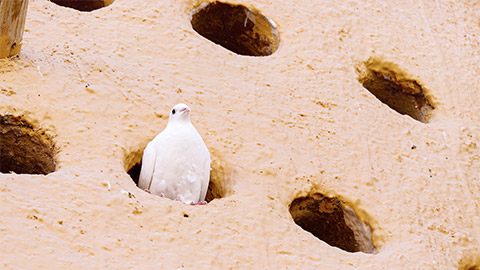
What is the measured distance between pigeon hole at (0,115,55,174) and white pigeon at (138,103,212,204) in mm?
453

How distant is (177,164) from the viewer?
3305 millimetres

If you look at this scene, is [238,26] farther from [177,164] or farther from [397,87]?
[177,164]

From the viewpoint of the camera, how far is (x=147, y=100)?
12.0ft

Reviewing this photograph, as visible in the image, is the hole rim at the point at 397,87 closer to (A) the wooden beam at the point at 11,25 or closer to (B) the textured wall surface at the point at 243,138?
(B) the textured wall surface at the point at 243,138

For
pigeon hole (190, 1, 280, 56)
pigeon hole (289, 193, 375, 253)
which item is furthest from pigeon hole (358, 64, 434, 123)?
pigeon hole (289, 193, 375, 253)

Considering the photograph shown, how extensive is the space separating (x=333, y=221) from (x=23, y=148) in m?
1.65

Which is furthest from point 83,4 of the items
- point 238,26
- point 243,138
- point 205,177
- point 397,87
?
point 397,87

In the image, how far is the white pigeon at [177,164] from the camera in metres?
3.30

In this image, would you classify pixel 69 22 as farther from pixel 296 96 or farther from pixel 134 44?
pixel 296 96

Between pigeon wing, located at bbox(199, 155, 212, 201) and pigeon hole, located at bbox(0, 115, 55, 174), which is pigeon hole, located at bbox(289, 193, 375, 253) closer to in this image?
pigeon wing, located at bbox(199, 155, 212, 201)

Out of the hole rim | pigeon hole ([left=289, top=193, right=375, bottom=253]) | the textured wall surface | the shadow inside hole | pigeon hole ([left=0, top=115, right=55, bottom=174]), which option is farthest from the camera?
the hole rim

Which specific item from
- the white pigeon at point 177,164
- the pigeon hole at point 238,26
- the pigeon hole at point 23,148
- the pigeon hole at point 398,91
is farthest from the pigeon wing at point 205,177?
the pigeon hole at point 398,91

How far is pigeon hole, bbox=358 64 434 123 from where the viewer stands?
466 cm

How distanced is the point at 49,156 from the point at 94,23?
40.5 inches
